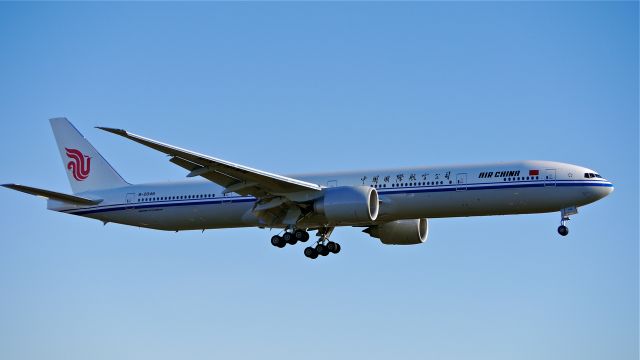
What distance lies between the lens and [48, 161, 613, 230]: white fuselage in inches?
1949

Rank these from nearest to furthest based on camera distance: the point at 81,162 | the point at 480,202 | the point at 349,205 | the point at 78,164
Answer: the point at 480,202 < the point at 349,205 < the point at 78,164 < the point at 81,162

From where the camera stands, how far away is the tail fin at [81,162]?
59281 mm

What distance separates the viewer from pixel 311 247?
56375 millimetres

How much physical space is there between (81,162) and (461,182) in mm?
22035

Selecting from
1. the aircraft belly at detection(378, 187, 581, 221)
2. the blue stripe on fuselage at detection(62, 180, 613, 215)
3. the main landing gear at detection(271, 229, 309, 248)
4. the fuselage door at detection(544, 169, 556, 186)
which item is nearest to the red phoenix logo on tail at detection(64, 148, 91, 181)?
the blue stripe on fuselage at detection(62, 180, 613, 215)

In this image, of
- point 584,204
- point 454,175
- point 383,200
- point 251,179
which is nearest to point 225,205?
point 251,179

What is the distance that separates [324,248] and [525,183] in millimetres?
11833

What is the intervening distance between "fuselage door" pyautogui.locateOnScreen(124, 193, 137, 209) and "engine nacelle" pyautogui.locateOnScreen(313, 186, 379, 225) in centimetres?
1111

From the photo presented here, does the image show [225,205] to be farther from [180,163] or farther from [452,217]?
[452,217]

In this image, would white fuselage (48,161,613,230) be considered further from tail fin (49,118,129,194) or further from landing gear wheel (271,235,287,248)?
tail fin (49,118,129,194)

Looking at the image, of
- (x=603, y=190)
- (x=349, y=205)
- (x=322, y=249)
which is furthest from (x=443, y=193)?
(x=322, y=249)

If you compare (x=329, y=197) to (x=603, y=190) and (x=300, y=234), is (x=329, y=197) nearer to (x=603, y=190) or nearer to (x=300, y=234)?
(x=300, y=234)

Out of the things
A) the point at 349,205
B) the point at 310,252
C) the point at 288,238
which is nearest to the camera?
the point at 349,205

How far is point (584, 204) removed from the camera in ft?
163
